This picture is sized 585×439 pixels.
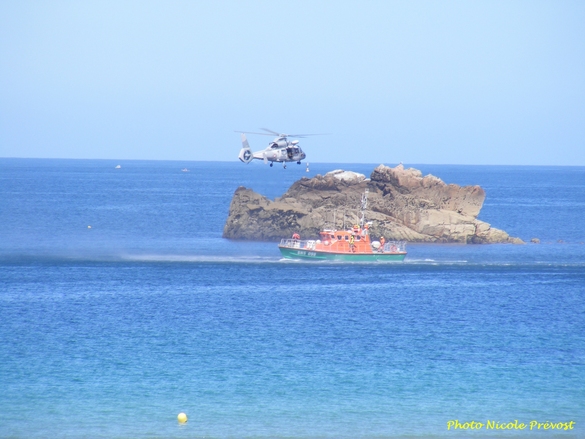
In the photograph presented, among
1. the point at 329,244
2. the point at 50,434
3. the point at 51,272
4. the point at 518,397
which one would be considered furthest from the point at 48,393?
the point at 329,244

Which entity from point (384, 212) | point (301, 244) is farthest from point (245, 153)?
point (384, 212)

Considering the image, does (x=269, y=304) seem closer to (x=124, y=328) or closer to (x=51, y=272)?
(x=124, y=328)

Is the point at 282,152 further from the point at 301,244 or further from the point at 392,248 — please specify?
the point at 301,244

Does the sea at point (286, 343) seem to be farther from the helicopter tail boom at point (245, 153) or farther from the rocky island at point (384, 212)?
the helicopter tail boom at point (245, 153)

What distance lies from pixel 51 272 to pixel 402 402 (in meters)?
41.6

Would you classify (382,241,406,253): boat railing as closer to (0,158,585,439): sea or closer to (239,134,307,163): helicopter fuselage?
(0,158,585,439): sea

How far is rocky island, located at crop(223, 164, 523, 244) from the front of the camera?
9206 cm

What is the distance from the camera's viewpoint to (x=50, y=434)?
104ft

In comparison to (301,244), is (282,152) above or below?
above

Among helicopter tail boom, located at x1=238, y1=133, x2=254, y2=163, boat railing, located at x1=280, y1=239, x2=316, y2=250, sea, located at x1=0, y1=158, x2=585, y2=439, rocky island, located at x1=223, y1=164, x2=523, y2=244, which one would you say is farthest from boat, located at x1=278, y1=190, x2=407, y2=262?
helicopter tail boom, located at x1=238, y1=133, x2=254, y2=163

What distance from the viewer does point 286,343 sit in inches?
1810

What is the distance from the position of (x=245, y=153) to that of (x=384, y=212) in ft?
112

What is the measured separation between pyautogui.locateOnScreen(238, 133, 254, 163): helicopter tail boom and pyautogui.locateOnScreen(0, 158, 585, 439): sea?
9.35m

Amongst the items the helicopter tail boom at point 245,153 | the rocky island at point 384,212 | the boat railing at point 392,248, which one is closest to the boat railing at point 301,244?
the rocky island at point 384,212
